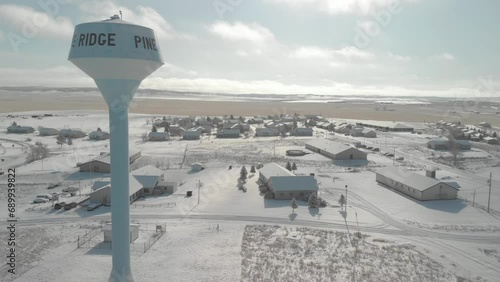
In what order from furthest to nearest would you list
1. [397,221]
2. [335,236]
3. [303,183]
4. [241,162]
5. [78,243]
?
[241,162] → [303,183] → [397,221] → [335,236] → [78,243]

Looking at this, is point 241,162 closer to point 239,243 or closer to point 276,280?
point 239,243

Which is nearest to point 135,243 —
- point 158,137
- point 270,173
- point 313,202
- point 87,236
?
point 87,236

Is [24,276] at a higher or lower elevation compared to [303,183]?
lower

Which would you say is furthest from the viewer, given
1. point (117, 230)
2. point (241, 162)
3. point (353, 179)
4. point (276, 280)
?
point (241, 162)

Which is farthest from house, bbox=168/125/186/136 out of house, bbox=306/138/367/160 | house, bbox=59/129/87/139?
house, bbox=306/138/367/160

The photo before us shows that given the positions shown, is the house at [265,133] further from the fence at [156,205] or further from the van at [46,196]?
the van at [46,196]

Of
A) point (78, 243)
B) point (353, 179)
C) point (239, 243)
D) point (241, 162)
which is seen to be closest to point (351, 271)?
point (239, 243)

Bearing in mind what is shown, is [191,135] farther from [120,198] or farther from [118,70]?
[118,70]

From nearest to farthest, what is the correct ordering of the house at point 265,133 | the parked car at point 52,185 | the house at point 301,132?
the parked car at point 52,185 < the house at point 265,133 < the house at point 301,132

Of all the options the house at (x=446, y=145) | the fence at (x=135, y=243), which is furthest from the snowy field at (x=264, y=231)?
the house at (x=446, y=145)
